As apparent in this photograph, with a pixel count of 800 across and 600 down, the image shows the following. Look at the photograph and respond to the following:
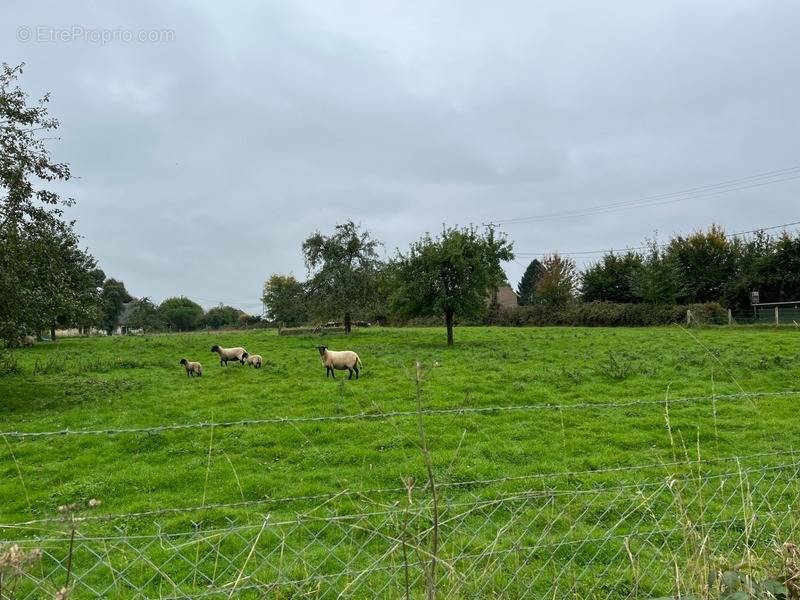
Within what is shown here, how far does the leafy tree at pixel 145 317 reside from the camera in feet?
262

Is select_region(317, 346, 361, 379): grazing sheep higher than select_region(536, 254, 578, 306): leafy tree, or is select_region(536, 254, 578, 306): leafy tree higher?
select_region(536, 254, 578, 306): leafy tree

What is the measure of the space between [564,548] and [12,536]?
5544 millimetres

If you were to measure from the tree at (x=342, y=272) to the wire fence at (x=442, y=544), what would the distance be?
1100 inches

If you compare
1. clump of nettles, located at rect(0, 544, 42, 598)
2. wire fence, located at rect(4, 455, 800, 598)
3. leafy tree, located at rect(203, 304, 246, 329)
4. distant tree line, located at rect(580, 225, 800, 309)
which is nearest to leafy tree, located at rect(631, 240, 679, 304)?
distant tree line, located at rect(580, 225, 800, 309)

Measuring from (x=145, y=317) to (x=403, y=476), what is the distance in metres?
82.5

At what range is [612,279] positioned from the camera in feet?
174

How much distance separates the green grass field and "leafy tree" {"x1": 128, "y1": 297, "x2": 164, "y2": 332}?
64.9 m

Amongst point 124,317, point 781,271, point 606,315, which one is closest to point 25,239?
point 606,315

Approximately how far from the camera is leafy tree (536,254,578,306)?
170ft

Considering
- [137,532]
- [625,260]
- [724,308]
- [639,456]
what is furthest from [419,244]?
[625,260]

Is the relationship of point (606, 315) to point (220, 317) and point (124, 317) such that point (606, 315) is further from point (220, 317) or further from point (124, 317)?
point (124, 317)

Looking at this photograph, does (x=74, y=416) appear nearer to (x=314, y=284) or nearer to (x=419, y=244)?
(x=419, y=244)

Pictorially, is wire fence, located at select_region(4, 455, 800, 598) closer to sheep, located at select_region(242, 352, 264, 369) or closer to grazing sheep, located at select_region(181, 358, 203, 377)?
grazing sheep, located at select_region(181, 358, 203, 377)

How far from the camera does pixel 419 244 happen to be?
88.4 ft
